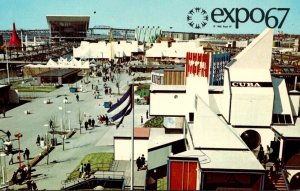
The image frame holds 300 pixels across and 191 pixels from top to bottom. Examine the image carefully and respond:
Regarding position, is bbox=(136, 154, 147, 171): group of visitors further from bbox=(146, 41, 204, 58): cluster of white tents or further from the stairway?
bbox=(146, 41, 204, 58): cluster of white tents

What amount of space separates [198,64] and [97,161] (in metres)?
13.9

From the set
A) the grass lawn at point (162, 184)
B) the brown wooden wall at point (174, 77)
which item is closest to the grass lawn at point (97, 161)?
the grass lawn at point (162, 184)

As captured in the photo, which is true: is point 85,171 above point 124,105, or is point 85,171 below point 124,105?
below

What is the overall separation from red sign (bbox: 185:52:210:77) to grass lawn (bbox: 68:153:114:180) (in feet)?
38.5

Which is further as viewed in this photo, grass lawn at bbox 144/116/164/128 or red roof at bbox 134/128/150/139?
grass lawn at bbox 144/116/164/128

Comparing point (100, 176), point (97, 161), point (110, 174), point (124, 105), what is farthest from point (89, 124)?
point (124, 105)

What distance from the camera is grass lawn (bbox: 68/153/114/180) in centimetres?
2990

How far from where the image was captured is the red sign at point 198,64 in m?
34.3

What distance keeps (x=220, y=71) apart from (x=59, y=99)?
35.8 meters

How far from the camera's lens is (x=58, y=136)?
137 ft

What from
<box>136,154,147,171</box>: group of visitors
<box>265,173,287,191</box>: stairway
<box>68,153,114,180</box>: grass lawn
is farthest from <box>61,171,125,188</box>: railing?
<box>265,173,287,191</box>: stairway

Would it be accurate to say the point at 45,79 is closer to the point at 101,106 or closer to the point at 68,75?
the point at 68,75

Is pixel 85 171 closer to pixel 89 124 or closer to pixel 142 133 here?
pixel 142 133

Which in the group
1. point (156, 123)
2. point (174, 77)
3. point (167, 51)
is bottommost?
point (156, 123)
